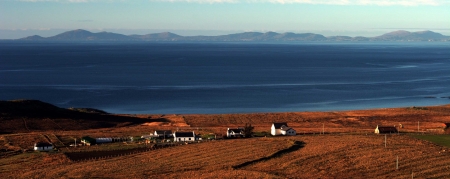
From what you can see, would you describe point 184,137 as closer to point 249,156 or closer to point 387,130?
point 249,156

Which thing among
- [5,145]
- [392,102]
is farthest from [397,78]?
[5,145]

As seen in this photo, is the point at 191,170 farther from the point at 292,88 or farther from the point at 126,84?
the point at 126,84

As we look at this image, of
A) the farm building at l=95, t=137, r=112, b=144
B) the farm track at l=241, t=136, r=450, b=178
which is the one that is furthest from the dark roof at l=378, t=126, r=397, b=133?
the farm building at l=95, t=137, r=112, b=144

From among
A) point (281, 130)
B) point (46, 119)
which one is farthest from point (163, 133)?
point (46, 119)

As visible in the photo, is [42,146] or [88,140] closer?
[42,146]

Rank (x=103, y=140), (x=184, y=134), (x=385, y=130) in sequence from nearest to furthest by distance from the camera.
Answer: (x=103, y=140) < (x=184, y=134) < (x=385, y=130)

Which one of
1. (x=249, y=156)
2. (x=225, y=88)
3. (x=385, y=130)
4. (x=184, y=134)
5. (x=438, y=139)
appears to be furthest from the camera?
(x=225, y=88)

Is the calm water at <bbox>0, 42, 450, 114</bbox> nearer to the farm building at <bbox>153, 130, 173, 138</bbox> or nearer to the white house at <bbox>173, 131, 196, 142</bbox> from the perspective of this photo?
the farm building at <bbox>153, 130, 173, 138</bbox>
